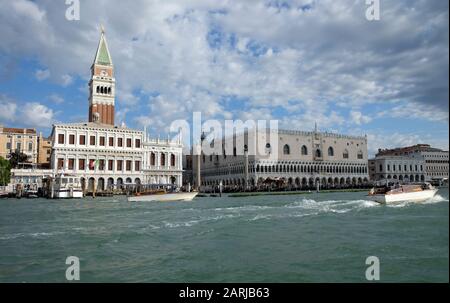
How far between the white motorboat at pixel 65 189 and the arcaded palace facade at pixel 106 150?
525cm

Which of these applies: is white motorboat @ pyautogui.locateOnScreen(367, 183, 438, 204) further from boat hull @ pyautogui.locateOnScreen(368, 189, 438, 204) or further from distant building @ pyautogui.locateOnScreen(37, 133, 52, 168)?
distant building @ pyautogui.locateOnScreen(37, 133, 52, 168)

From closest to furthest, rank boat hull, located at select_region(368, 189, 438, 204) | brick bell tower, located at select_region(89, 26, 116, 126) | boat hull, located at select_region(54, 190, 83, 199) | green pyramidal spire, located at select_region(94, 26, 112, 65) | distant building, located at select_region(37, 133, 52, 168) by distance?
boat hull, located at select_region(368, 189, 438, 204)
boat hull, located at select_region(54, 190, 83, 199)
brick bell tower, located at select_region(89, 26, 116, 126)
green pyramidal spire, located at select_region(94, 26, 112, 65)
distant building, located at select_region(37, 133, 52, 168)

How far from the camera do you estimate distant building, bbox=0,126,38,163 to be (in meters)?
64.9

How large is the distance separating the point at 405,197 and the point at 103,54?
5489cm

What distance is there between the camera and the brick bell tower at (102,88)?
63438 millimetres

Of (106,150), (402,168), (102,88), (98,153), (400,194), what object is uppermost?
(102,88)

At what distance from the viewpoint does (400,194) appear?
24703mm

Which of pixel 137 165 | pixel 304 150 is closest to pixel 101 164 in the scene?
pixel 137 165

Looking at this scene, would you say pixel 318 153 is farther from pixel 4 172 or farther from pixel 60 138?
pixel 4 172

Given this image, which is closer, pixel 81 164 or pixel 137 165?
pixel 81 164

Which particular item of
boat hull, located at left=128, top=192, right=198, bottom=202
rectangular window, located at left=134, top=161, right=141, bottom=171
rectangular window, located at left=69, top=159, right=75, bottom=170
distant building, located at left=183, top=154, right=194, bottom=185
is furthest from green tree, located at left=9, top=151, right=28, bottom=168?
distant building, located at left=183, top=154, right=194, bottom=185

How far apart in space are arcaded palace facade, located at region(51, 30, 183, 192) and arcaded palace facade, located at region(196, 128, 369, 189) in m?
12.9
